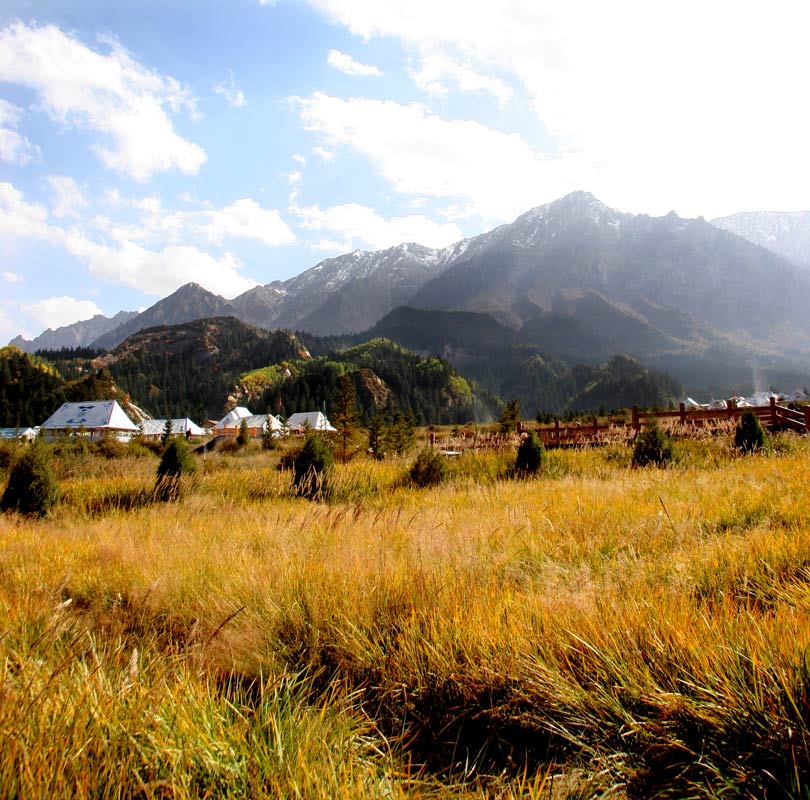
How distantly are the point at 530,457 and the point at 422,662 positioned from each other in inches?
352

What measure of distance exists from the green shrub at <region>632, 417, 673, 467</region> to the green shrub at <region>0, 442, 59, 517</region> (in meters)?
11.7

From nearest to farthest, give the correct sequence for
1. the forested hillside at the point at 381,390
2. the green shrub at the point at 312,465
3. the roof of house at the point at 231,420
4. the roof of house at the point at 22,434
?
the green shrub at the point at 312,465, the roof of house at the point at 22,434, the roof of house at the point at 231,420, the forested hillside at the point at 381,390

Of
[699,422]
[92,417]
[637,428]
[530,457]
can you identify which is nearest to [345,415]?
[637,428]

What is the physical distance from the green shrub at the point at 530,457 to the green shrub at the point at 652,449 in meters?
2.06

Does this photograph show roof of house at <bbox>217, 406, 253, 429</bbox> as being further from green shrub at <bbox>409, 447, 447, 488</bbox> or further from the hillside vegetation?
green shrub at <bbox>409, 447, 447, 488</bbox>

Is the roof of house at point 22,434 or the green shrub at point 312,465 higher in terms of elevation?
the green shrub at point 312,465

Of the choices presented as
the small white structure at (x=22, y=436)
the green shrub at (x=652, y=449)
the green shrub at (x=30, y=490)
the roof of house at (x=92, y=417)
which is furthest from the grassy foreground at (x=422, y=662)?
the roof of house at (x=92, y=417)

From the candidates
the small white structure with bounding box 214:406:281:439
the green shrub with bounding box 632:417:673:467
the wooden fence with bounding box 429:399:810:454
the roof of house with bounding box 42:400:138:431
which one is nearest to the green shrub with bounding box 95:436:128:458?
the wooden fence with bounding box 429:399:810:454

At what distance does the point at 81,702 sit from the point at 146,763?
1.23 feet

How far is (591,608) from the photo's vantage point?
2.40 m

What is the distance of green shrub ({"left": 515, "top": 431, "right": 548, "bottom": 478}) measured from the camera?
1064 cm

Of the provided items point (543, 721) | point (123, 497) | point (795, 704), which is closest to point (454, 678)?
point (543, 721)

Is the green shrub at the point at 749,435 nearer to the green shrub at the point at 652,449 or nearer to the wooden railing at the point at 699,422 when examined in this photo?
the green shrub at the point at 652,449

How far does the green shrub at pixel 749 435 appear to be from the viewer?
1098 cm
